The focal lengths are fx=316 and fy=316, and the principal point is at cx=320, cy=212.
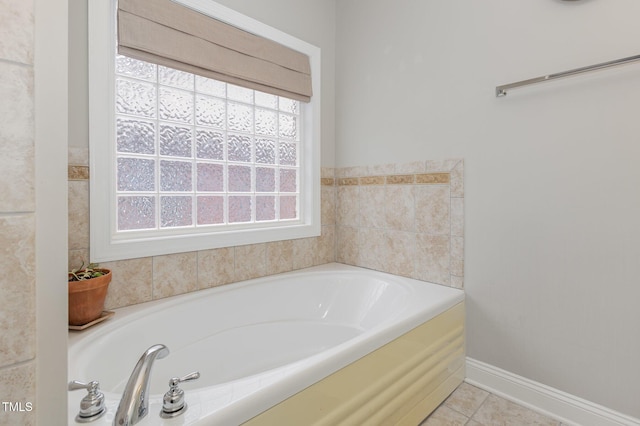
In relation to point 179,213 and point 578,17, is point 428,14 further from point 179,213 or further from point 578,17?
point 179,213

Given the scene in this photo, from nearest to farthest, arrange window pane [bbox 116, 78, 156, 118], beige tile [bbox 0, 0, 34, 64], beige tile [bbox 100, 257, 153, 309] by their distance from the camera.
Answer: beige tile [bbox 0, 0, 34, 64], beige tile [bbox 100, 257, 153, 309], window pane [bbox 116, 78, 156, 118]

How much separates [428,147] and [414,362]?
124cm

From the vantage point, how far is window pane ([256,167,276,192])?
2236 mm

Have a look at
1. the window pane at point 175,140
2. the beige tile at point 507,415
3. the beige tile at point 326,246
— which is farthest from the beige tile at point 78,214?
the beige tile at point 507,415

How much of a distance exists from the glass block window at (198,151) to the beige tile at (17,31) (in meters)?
1.39

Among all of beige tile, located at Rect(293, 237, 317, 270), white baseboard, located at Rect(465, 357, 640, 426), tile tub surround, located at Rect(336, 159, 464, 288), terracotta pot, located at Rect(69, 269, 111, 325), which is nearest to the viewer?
terracotta pot, located at Rect(69, 269, 111, 325)

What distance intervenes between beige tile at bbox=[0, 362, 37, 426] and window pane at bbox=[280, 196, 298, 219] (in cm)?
198

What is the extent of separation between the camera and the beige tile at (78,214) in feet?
4.64

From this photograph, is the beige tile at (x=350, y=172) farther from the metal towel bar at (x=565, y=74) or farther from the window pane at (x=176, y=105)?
the window pane at (x=176, y=105)

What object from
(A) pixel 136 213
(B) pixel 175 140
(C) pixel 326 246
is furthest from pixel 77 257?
(C) pixel 326 246

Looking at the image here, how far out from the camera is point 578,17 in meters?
1.44

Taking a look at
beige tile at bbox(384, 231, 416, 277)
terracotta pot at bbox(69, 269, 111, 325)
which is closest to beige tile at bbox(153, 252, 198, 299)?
terracotta pot at bbox(69, 269, 111, 325)

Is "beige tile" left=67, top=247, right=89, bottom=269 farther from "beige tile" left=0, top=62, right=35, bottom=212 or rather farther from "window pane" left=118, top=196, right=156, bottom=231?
"beige tile" left=0, top=62, right=35, bottom=212

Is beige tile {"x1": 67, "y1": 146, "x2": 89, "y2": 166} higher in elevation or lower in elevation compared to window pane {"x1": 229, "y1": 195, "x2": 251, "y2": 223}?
higher
